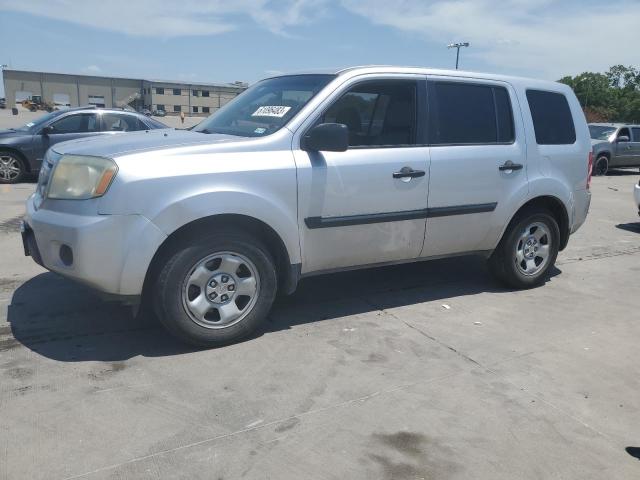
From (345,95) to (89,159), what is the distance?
186 centimetres

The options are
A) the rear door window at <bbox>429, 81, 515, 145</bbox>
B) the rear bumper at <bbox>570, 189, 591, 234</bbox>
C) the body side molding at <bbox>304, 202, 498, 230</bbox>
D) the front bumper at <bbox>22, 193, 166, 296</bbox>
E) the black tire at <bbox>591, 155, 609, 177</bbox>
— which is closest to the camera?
the front bumper at <bbox>22, 193, 166, 296</bbox>

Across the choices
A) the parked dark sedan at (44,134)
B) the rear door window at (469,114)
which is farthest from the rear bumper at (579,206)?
the parked dark sedan at (44,134)

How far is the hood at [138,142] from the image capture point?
359cm

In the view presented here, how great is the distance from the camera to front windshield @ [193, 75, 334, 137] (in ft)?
13.5

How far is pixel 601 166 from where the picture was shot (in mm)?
18078

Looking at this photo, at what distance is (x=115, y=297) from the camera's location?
353 centimetres

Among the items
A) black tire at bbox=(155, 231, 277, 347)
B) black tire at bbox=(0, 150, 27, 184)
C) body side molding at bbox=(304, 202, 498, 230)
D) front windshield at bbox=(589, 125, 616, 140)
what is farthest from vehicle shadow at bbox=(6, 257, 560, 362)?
front windshield at bbox=(589, 125, 616, 140)

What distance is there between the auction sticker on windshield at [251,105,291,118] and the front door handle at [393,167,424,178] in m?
0.96

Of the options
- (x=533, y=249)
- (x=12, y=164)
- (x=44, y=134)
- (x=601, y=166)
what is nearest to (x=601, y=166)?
(x=601, y=166)

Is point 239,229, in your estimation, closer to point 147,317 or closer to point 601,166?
point 147,317

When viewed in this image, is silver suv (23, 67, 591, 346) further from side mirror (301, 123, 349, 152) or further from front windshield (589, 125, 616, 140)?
front windshield (589, 125, 616, 140)

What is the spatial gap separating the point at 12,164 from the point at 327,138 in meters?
9.42

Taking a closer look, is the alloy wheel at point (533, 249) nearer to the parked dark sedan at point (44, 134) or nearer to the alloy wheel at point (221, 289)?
the alloy wheel at point (221, 289)

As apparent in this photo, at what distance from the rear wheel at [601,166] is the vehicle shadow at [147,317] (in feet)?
44.1
